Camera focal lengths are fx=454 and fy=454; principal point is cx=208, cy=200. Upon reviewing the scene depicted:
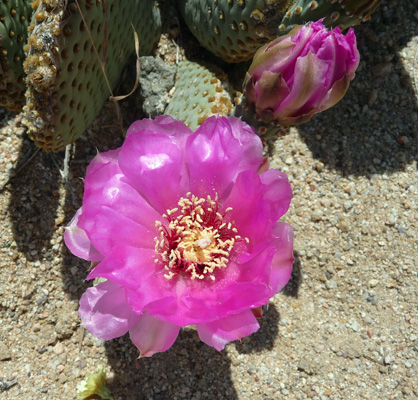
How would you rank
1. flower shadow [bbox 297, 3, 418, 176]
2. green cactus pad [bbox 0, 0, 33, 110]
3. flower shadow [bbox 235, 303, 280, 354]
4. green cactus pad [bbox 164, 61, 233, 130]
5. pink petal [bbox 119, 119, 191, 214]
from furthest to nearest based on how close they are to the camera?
flower shadow [bbox 297, 3, 418, 176]
flower shadow [bbox 235, 303, 280, 354]
green cactus pad [bbox 164, 61, 233, 130]
green cactus pad [bbox 0, 0, 33, 110]
pink petal [bbox 119, 119, 191, 214]

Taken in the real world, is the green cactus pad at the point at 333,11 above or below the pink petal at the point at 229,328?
above

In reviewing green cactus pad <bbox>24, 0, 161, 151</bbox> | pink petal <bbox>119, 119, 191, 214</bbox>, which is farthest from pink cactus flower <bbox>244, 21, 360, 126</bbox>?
green cactus pad <bbox>24, 0, 161, 151</bbox>

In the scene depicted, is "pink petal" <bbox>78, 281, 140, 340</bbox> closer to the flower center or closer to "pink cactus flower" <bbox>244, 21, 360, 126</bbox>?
the flower center

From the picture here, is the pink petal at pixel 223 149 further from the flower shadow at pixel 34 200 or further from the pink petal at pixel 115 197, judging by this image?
the flower shadow at pixel 34 200

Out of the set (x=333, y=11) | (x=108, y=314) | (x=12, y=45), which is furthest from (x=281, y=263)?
(x=12, y=45)

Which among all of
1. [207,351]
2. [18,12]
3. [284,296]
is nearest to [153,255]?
[207,351]

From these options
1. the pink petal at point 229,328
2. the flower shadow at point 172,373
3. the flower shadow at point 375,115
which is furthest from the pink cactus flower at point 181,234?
the flower shadow at point 375,115
